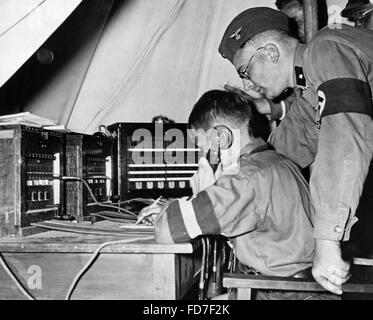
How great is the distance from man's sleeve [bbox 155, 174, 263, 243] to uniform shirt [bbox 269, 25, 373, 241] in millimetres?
189

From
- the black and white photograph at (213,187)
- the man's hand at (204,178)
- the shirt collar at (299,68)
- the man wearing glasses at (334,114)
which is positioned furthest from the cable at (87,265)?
the shirt collar at (299,68)

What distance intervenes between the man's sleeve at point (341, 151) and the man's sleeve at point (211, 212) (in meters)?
0.19

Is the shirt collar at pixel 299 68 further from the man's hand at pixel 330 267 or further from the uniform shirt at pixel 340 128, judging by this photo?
the man's hand at pixel 330 267

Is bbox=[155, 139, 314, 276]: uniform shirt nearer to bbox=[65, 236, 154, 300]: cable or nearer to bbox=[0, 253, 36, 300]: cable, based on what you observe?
bbox=[65, 236, 154, 300]: cable

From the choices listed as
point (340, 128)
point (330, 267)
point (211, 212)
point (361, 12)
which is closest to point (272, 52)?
point (340, 128)

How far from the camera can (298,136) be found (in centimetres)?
176

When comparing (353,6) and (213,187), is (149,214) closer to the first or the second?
(213,187)

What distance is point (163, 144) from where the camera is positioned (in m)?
2.01

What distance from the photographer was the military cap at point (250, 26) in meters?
1.30

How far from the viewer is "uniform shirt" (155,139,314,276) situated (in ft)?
3.58

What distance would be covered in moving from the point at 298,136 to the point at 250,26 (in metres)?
0.61

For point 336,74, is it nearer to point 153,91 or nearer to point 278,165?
point 278,165

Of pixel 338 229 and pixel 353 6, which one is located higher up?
pixel 353 6

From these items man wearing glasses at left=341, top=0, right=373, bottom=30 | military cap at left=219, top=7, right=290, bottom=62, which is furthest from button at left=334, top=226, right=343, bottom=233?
man wearing glasses at left=341, top=0, right=373, bottom=30
